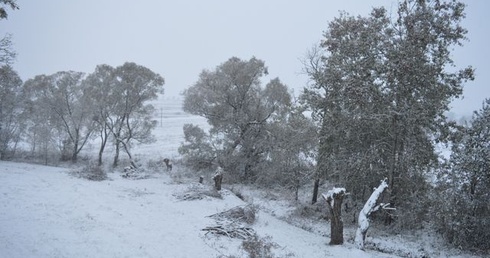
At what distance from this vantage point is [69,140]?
38.0 metres

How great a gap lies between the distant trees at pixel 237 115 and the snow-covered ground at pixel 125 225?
860 cm

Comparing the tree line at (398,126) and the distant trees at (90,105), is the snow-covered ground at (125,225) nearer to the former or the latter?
the tree line at (398,126)

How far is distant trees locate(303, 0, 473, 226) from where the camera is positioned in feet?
53.3

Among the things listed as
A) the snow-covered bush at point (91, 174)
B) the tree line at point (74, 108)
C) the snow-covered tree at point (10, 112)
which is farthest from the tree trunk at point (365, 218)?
the snow-covered tree at point (10, 112)

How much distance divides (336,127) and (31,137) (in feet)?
121

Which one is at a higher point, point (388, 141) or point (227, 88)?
point (227, 88)

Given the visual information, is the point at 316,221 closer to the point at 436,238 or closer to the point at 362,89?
the point at 436,238

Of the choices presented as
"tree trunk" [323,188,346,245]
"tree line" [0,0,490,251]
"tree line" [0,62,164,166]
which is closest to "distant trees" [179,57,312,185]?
"tree line" [0,0,490,251]

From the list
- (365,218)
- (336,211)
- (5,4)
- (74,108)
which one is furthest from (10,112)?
(365,218)

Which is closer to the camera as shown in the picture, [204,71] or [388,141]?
[388,141]

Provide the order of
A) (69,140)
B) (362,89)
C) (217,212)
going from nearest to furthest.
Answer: (362,89) < (217,212) < (69,140)

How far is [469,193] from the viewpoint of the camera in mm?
15508

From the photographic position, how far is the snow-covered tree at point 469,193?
1490 cm

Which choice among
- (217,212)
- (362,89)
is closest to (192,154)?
(217,212)
